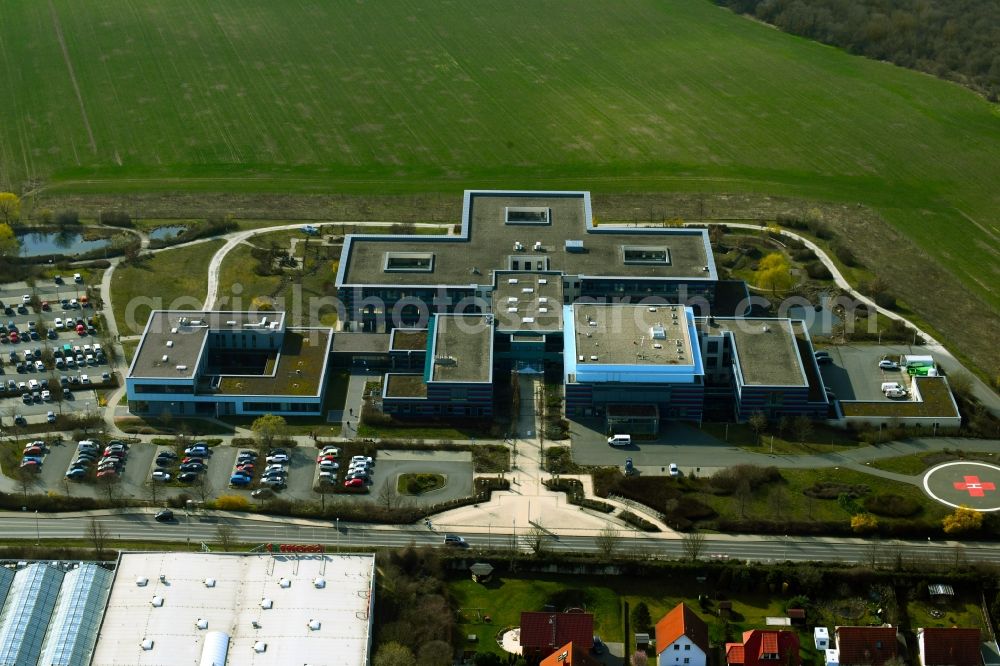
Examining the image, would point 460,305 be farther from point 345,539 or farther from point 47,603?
point 47,603

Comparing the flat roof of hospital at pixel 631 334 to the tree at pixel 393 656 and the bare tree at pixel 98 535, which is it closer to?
the tree at pixel 393 656

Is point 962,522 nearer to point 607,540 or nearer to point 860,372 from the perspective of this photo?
point 860,372

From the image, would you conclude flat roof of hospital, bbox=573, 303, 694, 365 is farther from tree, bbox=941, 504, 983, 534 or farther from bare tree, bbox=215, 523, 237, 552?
bare tree, bbox=215, 523, 237, 552

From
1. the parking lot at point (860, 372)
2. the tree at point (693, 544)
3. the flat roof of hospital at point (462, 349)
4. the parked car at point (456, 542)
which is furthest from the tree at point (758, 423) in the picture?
the parked car at point (456, 542)

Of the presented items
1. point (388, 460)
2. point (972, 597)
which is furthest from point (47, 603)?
point (972, 597)

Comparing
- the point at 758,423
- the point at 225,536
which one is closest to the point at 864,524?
the point at 758,423
